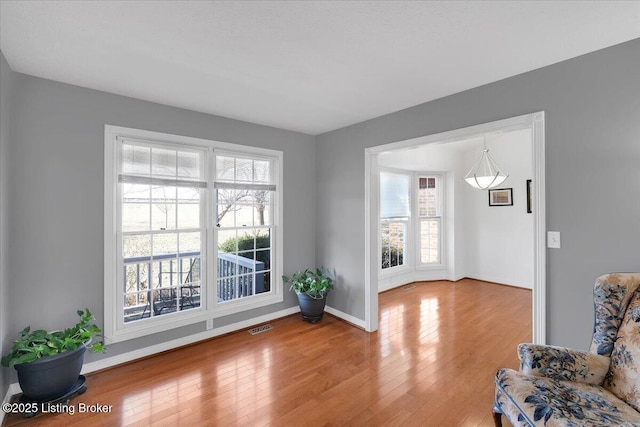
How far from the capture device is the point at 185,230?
10.2 ft

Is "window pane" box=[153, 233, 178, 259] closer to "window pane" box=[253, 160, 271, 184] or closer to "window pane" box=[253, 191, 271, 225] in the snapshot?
"window pane" box=[253, 191, 271, 225]

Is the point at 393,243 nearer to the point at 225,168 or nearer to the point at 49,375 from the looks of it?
the point at 225,168

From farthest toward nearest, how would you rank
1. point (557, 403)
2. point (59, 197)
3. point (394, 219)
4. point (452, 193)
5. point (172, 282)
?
point (452, 193) → point (394, 219) → point (172, 282) → point (59, 197) → point (557, 403)

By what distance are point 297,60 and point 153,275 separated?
2476 millimetres

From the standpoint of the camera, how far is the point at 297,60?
2094mm

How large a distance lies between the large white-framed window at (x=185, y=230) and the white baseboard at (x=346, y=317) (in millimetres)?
721

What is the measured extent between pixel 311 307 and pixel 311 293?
17cm

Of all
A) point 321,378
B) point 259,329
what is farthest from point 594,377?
point 259,329

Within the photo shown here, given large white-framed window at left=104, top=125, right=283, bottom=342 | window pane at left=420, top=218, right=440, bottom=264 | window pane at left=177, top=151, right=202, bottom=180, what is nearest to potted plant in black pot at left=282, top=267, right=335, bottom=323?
large white-framed window at left=104, top=125, right=283, bottom=342

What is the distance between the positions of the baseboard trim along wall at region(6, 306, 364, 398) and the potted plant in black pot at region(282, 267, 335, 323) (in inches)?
11.4

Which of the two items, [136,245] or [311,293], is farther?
[311,293]

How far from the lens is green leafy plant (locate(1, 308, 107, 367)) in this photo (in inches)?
79.0

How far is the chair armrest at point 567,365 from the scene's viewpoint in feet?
5.32

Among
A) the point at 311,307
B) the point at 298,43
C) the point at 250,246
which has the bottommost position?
the point at 311,307
